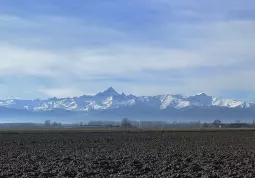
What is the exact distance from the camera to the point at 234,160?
31641 millimetres

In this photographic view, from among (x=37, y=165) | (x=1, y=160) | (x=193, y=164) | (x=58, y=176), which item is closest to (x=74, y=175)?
(x=58, y=176)

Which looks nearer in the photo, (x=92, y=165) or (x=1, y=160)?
(x=92, y=165)

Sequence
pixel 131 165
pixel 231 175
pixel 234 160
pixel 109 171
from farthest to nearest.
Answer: pixel 234 160, pixel 131 165, pixel 109 171, pixel 231 175

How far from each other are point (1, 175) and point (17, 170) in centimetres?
205

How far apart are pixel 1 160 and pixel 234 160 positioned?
1501cm

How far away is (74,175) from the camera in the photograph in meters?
24.8

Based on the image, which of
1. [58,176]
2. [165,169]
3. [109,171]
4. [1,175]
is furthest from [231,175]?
[1,175]

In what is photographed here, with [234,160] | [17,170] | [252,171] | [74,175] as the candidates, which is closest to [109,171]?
[74,175]

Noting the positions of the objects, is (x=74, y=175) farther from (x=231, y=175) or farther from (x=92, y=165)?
(x=231, y=175)

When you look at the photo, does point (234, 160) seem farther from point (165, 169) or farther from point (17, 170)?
point (17, 170)

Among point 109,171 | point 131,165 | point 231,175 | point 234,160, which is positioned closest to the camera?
point 231,175

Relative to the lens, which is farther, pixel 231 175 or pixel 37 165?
pixel 37 165

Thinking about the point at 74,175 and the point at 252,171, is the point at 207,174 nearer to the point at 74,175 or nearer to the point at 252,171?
the point at 252,171

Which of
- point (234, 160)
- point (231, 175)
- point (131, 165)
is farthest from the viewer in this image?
point (234, 160)
